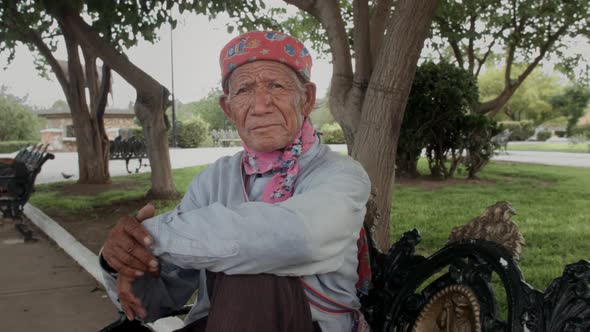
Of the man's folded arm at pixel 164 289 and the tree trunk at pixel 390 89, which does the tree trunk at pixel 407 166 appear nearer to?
the tree trunk at pixel 390 89

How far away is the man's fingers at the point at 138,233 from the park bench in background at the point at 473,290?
0.76m

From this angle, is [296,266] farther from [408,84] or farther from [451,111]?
[451,111]

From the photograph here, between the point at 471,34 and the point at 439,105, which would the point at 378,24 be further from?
the point at 439,105

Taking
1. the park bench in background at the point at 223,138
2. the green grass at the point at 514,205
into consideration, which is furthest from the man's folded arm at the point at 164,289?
the park bench in background at the point at 223,138

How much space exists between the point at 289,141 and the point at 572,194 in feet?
28.8

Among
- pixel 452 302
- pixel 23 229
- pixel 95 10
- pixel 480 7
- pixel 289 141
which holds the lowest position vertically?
pixel 23 229

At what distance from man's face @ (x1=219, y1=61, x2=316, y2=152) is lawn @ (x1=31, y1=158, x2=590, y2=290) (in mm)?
3094

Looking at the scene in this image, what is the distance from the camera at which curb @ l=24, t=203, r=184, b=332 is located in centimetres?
350

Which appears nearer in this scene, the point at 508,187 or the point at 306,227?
the point at 306,227

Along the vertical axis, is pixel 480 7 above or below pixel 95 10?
above

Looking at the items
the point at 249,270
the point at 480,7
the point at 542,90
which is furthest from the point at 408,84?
the point at 542,90

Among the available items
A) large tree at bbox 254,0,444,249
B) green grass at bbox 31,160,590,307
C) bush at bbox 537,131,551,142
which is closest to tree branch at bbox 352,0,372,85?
large tree at bbox 254,0,444,249

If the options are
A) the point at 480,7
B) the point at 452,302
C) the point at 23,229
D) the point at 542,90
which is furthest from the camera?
the point at 542,90

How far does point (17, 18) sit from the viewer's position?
29.5 ft
